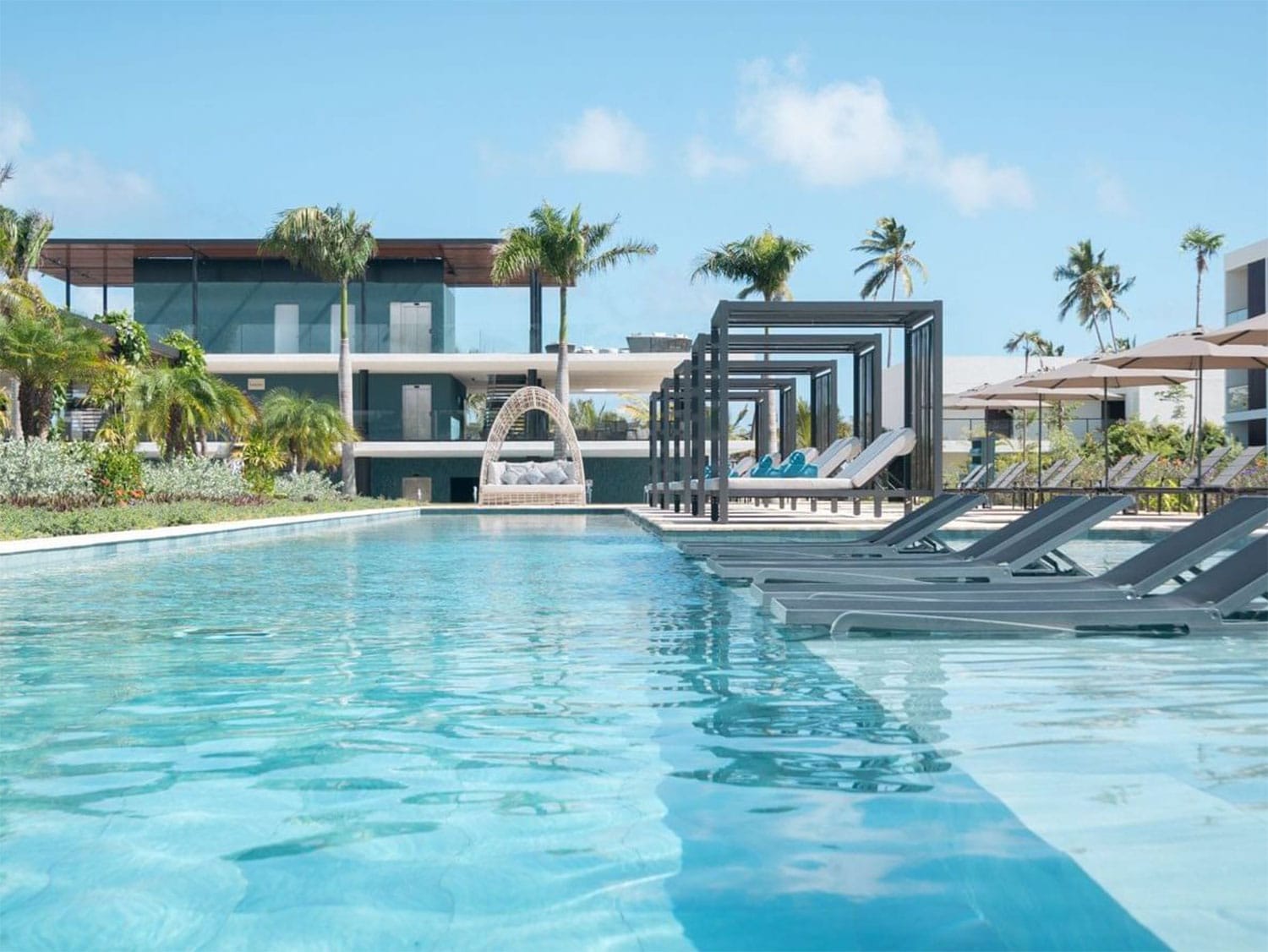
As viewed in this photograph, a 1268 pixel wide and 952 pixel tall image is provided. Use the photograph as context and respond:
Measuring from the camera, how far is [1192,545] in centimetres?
820

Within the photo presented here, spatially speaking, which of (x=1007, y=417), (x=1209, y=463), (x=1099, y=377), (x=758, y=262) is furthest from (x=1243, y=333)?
(x=1007, y=417)

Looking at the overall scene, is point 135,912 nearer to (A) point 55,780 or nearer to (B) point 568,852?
(B) point 568,852

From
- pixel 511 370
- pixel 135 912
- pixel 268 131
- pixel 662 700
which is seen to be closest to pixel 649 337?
pixel 511 370

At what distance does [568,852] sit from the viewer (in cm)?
346

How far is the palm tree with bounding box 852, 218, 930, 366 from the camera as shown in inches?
2266

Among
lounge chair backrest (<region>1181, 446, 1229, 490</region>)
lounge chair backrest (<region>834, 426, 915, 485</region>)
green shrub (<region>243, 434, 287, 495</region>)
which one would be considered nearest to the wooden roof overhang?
green shrub (<region>243, 434, 287, 495</region>)

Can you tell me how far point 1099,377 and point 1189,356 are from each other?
112 inches

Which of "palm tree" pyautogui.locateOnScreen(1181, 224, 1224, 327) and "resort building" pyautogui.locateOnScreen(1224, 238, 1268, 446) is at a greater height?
"palm tree" pyautogui.locateOnScreen(1181, 224, 1224, 327)

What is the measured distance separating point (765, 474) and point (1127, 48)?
31.2 feet

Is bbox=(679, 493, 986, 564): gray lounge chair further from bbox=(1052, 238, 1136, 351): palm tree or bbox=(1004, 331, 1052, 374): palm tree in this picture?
bbox=(1004, 331, 1052, 374): palm tree

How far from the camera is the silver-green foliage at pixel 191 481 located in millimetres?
24827

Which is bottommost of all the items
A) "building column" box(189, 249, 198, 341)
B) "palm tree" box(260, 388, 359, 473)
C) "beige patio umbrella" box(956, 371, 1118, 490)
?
"palm tree" box(260, 388, 359, 473)

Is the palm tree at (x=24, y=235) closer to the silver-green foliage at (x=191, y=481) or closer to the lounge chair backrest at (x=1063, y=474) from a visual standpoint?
the silver-green foliage at (x=191, y=481)

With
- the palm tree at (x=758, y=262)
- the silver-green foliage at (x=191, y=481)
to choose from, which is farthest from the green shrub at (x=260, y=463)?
the palm tree at (x=758, y=262)
